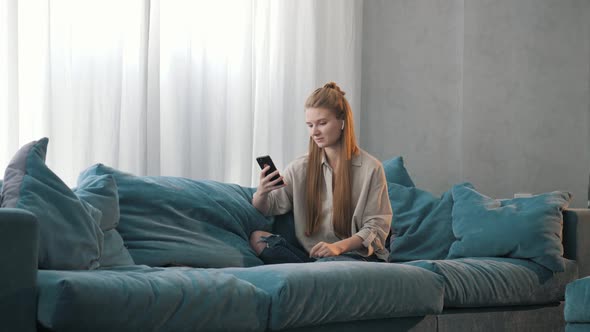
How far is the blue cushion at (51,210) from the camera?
228 cm

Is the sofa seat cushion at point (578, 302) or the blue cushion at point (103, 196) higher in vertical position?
the blue cushion at point (103, 196)

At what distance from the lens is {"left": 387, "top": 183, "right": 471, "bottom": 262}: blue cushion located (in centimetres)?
354

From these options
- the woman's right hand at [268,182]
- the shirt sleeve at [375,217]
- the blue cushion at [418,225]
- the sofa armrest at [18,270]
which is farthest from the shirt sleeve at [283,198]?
the sofa armrest at [18,270]

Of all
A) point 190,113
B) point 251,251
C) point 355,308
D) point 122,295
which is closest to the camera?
point 122,295

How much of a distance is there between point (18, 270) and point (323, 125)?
1.54m

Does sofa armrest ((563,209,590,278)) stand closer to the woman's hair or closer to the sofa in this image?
the sofa

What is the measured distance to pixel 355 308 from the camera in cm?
257

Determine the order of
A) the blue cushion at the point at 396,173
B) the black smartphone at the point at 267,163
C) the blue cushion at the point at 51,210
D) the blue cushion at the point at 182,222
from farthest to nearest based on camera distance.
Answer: the blue cushion at the point at 396,173, the black smartphone at the point at 267,163, the blue cushion at the point at 182,222, the blue cushion at the point at 51,210

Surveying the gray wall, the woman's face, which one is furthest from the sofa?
the gray wall

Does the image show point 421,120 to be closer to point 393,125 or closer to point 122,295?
point 393,125

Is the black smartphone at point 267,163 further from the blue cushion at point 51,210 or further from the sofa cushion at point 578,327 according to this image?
the sofa cushion at point 578,327

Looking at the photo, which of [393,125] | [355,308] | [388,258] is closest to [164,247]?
[355,308]

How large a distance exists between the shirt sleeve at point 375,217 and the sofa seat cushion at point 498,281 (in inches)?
7.8

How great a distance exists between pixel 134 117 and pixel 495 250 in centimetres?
163
